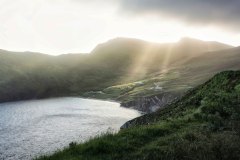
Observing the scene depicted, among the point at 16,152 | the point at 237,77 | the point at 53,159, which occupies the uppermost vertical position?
the point at 237,77

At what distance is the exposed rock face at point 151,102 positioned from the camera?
18038cm

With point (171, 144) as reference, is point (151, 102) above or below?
above

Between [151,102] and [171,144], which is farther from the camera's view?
[151,102]

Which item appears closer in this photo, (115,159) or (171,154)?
(171,154)

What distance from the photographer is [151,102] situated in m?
186

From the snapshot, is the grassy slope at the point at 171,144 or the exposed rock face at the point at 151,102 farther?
the exposed rock face at the point at 151,102

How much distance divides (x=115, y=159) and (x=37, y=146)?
60.3 meters

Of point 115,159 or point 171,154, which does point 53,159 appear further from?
point 171,154

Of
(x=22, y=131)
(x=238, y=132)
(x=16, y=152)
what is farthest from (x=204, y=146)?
(x=22, y=131)

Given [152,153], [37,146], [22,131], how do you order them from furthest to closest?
1. [22,131]
2. [37,146]
3. [152,153]

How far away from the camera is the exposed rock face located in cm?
18038

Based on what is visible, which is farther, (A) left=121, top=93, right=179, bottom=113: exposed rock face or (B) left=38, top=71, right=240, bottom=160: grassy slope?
(A) left=121, top=93, right=179, bottom=113: exposed rock face

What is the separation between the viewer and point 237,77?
148 feet

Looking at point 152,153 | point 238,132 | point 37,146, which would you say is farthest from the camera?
point 37,146
